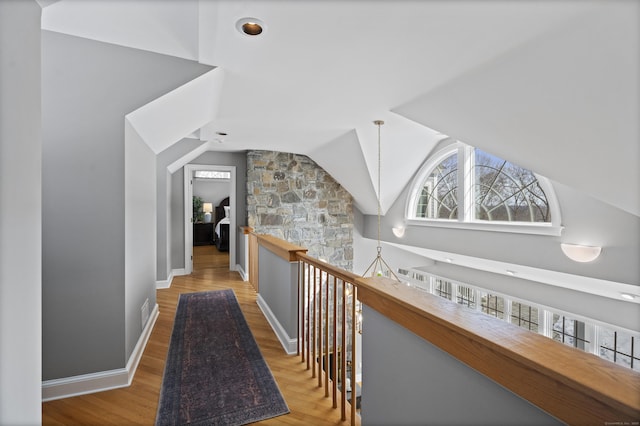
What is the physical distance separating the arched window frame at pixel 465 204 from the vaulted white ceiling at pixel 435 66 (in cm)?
97

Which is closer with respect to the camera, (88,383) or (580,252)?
(88,383)

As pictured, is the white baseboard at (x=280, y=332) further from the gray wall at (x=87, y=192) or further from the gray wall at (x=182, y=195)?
the gray wall at (x=182, y=195)

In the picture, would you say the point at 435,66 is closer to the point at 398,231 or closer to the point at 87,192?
the point at 87,192

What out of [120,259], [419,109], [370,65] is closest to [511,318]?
[419,109]

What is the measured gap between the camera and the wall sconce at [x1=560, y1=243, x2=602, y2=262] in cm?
297

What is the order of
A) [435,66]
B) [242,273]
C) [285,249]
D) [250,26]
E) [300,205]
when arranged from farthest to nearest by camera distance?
[300,205], [242,273], [285,249], [435,66], [250,26]

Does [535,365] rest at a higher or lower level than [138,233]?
lower

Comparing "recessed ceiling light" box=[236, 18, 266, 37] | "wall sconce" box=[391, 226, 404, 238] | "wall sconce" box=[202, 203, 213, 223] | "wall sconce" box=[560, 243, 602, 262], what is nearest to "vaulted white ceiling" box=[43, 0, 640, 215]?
"recessed ceiling light" box=[236, 18, 266, 37]

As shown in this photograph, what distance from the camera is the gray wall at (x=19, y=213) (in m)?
0.82

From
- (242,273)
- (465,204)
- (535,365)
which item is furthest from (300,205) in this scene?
(535,365)

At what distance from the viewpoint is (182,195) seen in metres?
5.64

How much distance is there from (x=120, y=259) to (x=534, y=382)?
93.6 inches

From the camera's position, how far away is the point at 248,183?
5762 millimetres

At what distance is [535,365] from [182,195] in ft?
Result: 19.1
